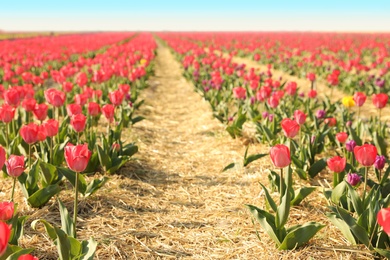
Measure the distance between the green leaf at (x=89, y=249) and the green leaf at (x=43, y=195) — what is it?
1.05 metres

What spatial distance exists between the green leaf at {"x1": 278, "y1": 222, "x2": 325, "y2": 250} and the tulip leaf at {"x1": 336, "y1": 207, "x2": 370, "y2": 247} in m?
0.20

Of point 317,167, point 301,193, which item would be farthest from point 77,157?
point 317,167

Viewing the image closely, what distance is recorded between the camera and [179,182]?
15.8ft

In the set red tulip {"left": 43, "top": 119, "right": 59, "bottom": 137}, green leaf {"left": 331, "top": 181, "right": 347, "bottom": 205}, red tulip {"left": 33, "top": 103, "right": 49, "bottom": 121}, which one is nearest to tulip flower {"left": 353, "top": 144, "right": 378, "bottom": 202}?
green leaf {"left": 331, "top": 181, "right": 347, "bottom": 205}

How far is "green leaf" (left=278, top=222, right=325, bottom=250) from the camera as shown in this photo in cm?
287

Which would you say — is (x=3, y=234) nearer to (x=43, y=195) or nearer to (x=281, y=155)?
(x=281, y=155)

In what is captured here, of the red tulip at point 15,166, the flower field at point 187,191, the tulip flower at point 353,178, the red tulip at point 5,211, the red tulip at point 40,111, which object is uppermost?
the red tulip at point 40,111

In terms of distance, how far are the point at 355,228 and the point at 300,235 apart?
38 centimetres

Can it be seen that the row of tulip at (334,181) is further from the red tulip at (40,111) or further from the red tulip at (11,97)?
the red tulip at (11,97)

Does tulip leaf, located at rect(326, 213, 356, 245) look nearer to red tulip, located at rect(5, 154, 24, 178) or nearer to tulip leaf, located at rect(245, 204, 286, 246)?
tulip leaf, located at rect(245, 204, 286, 246)

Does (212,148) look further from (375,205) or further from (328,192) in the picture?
(375,205)

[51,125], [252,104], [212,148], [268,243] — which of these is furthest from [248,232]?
[252,104]

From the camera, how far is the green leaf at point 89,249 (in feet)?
7.82

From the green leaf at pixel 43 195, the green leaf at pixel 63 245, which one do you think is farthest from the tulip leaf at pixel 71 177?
the green leaf at pixel 63 245
